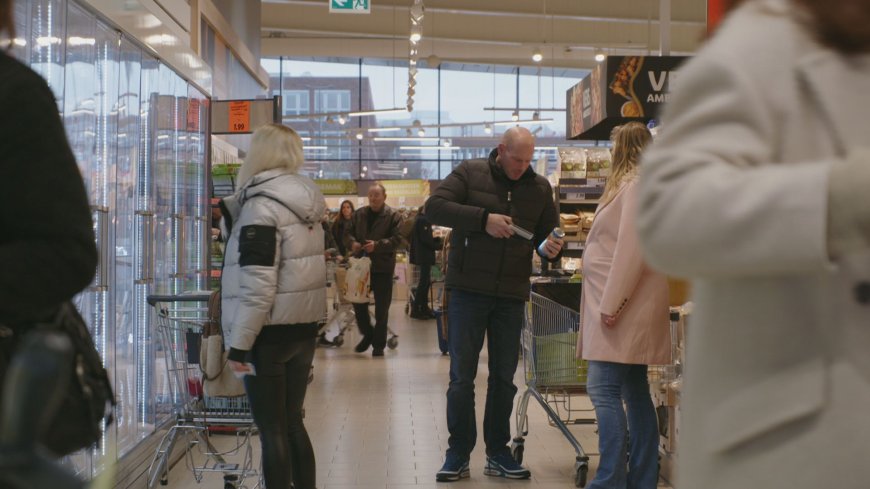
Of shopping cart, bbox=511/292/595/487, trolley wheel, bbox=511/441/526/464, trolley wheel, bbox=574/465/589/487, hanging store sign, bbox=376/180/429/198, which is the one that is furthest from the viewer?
hanging store sign, bbox=376/180/429/198

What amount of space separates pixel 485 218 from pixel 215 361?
154 centimetres

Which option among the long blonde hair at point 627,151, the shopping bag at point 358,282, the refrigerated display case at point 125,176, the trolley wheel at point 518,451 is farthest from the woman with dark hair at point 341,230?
the long blonde hair at point 627,151

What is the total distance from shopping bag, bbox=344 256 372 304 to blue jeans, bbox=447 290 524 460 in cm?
580

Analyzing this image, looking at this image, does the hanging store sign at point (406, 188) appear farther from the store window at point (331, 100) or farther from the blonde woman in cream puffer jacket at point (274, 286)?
the blonde woman in cream puffer jacket at point (274, 286)

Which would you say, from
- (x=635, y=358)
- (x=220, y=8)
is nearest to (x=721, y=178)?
(x=635, y=358)

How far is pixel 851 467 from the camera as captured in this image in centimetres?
110

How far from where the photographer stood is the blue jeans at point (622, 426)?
4.57 metres

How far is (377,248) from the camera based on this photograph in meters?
11.5

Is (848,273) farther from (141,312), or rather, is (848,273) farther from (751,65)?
(141,312)

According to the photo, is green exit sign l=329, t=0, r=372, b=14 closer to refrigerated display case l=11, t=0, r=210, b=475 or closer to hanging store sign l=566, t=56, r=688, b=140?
hanging store sign l=566, t=56, r=688, b=140

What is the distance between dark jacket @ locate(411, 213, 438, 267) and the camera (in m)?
13.2

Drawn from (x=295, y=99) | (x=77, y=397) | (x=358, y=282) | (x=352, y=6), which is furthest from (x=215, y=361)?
(x=295, y=99)

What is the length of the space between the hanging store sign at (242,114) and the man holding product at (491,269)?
358 cm

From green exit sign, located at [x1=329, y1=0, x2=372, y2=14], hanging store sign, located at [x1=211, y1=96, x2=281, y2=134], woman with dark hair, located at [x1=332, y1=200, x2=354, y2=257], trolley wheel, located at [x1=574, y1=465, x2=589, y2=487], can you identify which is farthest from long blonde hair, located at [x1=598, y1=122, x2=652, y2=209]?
green exit sign, located at [x1=329, y1=0, x2=372, y2=14]
